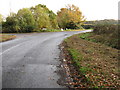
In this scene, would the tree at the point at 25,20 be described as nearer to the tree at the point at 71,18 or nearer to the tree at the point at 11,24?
the tree at the point at 11,24

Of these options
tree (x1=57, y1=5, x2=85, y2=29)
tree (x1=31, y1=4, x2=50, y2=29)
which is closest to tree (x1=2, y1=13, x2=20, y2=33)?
tree (x1=31, y1=4, x2=50, y2=29)

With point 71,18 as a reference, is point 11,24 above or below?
below

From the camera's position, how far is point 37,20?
32219mm

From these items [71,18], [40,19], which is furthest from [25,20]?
[71,18]

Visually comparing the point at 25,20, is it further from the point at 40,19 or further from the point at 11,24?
the point at 40,19

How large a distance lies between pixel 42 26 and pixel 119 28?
23594 mm

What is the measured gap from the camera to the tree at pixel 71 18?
3834 cm

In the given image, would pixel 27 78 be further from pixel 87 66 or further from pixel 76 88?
pixel 87 66

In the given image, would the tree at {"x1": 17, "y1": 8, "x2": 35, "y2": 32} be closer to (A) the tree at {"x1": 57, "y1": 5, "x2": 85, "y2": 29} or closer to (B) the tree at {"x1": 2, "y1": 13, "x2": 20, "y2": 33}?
(B) the tree at {"x1": 2, "y1": 13, "x2": 20, "y2": 33}

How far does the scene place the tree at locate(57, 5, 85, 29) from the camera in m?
38.3

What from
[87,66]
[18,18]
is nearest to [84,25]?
[18,18]

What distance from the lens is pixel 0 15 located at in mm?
30641

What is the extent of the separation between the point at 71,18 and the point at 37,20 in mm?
10546

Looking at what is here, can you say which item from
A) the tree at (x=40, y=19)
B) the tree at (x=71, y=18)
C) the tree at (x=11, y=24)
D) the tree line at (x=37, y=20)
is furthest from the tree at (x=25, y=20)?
the tree at (x=71, y=18)
